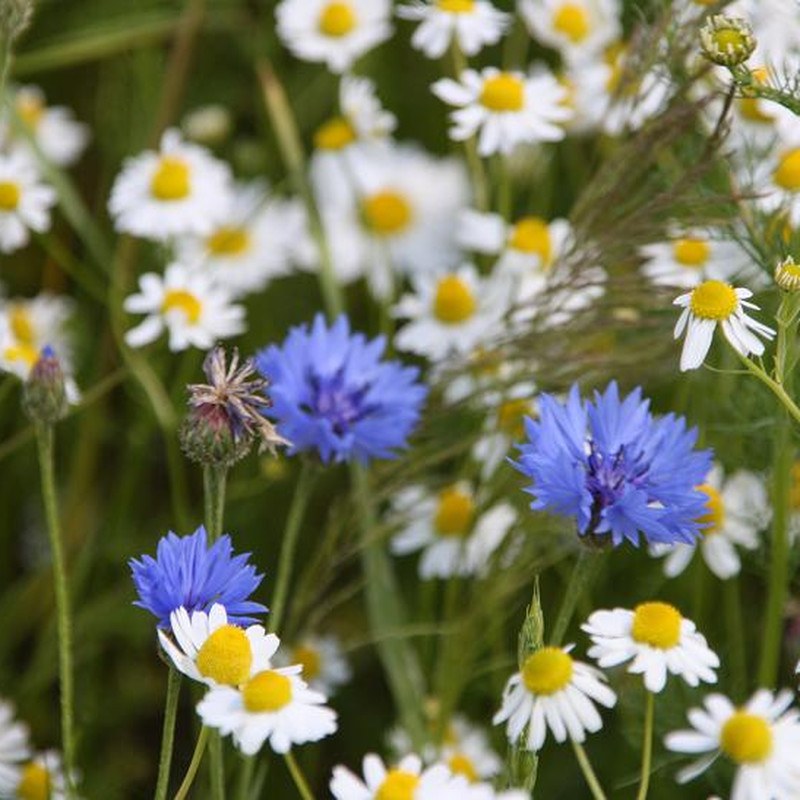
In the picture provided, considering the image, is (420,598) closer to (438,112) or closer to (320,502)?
(320,502)

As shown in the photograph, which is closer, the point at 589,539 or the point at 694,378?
the point at 589,539

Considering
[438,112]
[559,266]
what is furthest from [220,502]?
[438,112]

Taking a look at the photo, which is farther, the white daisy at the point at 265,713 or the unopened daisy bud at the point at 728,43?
the unopened daisy bud at the point at 728,43

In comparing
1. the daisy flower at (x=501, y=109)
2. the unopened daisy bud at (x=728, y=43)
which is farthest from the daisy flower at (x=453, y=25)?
the unopened daisy bud at (x=728, y=43)

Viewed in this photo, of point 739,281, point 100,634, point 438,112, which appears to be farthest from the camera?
point 438,112

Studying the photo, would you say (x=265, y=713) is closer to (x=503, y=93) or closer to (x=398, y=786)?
(x=398, y=786)

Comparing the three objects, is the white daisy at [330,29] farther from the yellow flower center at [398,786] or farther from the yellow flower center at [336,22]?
the yellow flower center at [398,786]
